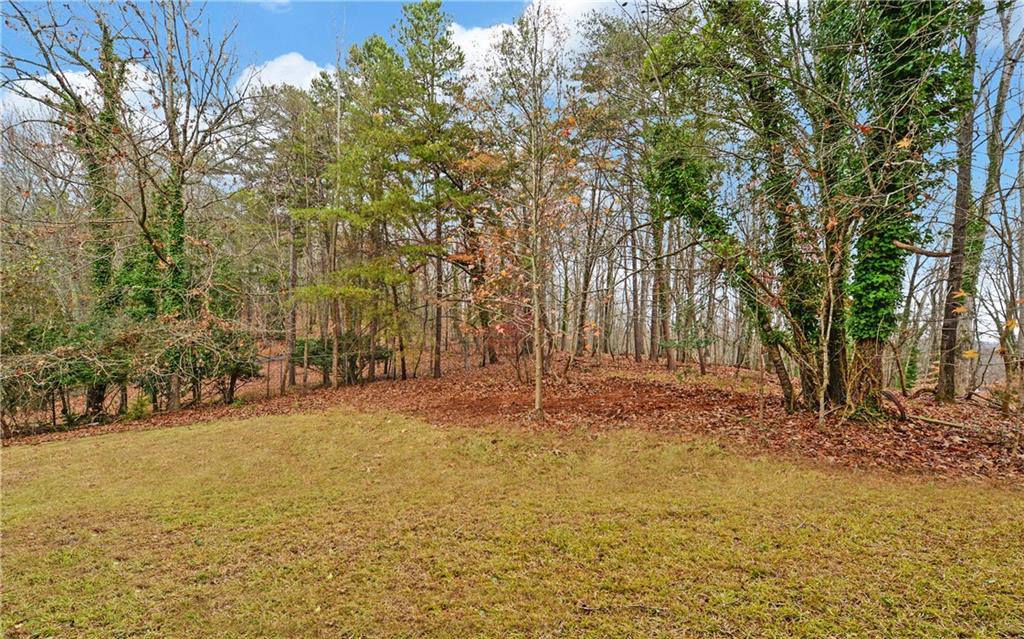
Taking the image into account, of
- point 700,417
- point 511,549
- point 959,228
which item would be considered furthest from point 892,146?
A: point 511,549

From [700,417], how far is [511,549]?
171 inches

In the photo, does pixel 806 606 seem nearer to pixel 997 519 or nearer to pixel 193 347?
pixel 997 519

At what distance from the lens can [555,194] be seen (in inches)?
344

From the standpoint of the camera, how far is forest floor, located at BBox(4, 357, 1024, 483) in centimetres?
475

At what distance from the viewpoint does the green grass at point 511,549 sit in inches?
96.1

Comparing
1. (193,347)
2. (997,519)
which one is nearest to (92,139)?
(193,347)

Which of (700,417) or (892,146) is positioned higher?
(892,146)

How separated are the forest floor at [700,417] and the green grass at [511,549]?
2.14 feet

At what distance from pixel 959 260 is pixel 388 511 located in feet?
34.1

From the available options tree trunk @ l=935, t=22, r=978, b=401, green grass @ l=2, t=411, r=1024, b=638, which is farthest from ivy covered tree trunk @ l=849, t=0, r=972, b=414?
green grass @ l=2, t=411, r=1024, b=638

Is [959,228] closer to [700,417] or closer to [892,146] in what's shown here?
[892,146]

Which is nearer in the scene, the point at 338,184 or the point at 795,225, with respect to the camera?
the point at 795,225

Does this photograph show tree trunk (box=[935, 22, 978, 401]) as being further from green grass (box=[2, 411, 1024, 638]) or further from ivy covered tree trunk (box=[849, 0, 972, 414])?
green grass (box=[2, 411, 1024, 638])

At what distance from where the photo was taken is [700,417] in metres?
6.44
